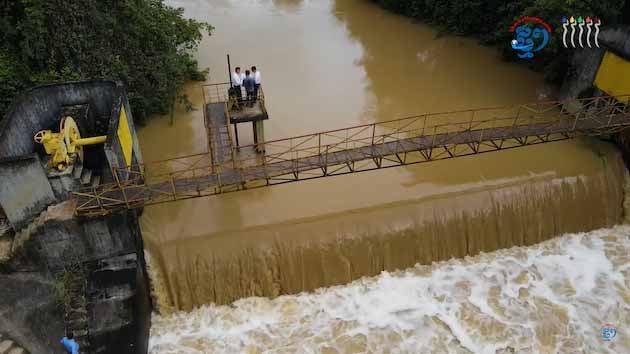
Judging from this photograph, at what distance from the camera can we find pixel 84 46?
50.9ft

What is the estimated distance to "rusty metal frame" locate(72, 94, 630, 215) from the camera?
11.8 meters

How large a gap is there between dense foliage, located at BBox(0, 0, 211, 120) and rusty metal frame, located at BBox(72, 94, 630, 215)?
3414 mm

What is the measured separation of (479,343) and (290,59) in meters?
14.8

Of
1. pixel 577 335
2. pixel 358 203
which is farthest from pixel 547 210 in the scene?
pixel 358 203

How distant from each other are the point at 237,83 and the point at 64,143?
538 cm

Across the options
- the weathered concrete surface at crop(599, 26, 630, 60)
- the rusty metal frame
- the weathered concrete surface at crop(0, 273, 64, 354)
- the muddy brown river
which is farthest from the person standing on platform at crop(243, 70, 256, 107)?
the weathered concrete surface at crop(599, 26, 630, 60)

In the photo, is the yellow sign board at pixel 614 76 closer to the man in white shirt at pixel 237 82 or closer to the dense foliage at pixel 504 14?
the dense foliage at pixel 504 14

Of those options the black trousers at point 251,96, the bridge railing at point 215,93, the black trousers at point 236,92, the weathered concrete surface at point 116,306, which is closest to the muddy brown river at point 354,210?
the bridge railing at point 215,93

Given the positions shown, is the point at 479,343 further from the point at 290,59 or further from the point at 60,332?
the point at 290,59

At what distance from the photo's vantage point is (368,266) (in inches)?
566

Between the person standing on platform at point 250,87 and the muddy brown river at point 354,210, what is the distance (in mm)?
2306

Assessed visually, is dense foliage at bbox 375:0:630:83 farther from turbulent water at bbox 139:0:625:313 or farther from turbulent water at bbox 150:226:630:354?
turbulent water at bbox 150:226:630:354

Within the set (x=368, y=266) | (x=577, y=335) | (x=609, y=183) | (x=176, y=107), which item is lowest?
(x=577, y=335)

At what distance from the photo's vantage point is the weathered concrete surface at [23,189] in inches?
428
